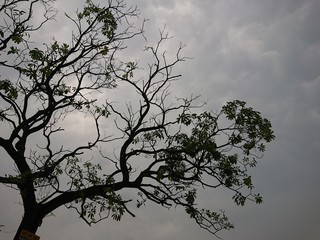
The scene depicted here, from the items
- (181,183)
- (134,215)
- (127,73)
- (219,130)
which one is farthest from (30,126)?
(219,130)

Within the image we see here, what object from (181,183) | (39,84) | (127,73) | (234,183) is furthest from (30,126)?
(234,183)

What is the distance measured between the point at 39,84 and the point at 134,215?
527 cm

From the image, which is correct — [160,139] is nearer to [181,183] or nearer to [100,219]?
[181,183]

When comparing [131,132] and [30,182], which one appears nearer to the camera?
[30,182]

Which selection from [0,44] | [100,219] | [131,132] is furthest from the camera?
[131,132]

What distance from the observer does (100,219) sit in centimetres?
1064

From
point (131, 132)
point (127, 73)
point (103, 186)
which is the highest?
point (127, 73)

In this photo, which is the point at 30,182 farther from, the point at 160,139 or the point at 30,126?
the point at 160,139

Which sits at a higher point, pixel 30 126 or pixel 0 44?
pixel 0 44

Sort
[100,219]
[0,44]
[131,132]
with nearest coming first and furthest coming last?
[0,44]
[100,219]
[131,132]

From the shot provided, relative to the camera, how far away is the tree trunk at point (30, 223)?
32.8 ft

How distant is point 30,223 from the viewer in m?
10.1

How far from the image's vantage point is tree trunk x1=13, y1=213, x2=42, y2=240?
10008 millimetres

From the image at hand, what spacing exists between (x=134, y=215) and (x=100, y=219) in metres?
1.30
